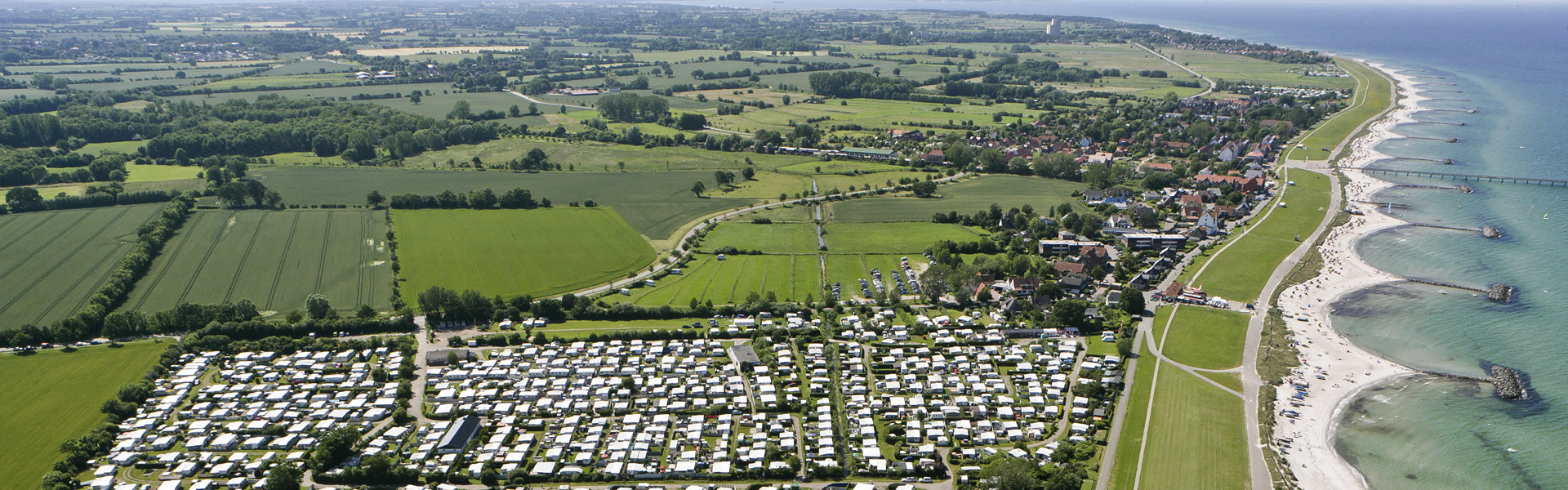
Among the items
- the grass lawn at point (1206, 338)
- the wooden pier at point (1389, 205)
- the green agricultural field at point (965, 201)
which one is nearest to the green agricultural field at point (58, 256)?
the green agricultural field at point (965, 201)

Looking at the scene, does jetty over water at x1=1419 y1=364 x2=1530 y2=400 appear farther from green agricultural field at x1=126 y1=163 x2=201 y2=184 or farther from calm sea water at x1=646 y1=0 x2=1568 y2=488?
green agricultural field at x1=126 y1=163 x2=201 y2=184

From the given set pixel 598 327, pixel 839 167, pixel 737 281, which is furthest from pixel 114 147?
pixel 737 281

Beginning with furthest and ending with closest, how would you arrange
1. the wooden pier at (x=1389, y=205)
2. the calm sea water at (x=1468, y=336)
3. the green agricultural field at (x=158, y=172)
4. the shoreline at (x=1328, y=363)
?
1. the green agricultural field at (x=158, y=172)
2. the wooden pier at (x=1389, y=205)
3. the calm sea water at (x=1468, y=336)
4. the shoreline at (x=1328, y=363)

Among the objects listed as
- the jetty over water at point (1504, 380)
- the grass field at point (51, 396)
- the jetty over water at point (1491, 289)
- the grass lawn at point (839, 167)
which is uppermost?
the grass lawn at point (839, 167)

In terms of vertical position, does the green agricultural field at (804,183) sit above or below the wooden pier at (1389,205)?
below

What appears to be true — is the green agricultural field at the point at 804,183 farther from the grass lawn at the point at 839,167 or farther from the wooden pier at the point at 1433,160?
the wooden pier at the point at 1433,160

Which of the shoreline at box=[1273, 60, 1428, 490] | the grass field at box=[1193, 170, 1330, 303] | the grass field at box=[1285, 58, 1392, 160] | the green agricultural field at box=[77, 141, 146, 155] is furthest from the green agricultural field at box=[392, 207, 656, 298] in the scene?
the grass field at box=[1285, 58, 1392, 160]

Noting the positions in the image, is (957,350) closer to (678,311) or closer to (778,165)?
(678,311)

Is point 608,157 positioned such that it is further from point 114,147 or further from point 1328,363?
point 1328,363
